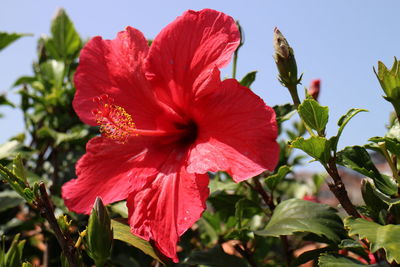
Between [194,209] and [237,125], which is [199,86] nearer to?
[237,125]

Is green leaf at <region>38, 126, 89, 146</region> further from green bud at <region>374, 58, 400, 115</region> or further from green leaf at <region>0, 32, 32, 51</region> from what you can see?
green bud at <region>374, 58, 400, 115</region>

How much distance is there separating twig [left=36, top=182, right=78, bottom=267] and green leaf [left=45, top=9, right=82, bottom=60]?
5.08 feet

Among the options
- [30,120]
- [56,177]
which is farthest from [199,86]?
[30,120]

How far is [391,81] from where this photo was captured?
1.18 metres

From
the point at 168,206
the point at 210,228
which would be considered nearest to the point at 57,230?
the point at 168,206

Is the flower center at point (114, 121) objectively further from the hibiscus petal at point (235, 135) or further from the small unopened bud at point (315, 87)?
the small unopened bud at point (315, 87)

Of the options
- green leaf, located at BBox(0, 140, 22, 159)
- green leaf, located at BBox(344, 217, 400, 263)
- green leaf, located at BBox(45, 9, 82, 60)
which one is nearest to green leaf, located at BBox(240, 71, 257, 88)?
green leaf, located at BBox(344, 217, 400, 263)

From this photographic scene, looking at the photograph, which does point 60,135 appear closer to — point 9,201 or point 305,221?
point 9,201

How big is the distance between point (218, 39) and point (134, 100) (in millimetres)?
388

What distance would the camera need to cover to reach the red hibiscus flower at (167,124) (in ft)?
4.00

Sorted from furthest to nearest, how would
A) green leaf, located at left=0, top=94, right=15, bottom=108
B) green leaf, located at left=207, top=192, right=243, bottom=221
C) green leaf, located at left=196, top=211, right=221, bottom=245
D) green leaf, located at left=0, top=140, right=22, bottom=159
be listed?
green leaf, located at left=0, top=94, right=15, bottom=108 < green leaf, located at left=196, top=211, right=221, bottom=245 < green leaf, located at left=0, top=140, right=22, bottom=159 < green leaf, located at left=207, top=192, right=243, bottom=221

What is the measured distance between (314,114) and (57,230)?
0.69 m

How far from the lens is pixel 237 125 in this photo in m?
1.24

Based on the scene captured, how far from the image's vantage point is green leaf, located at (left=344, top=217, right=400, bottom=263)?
0.95 m
